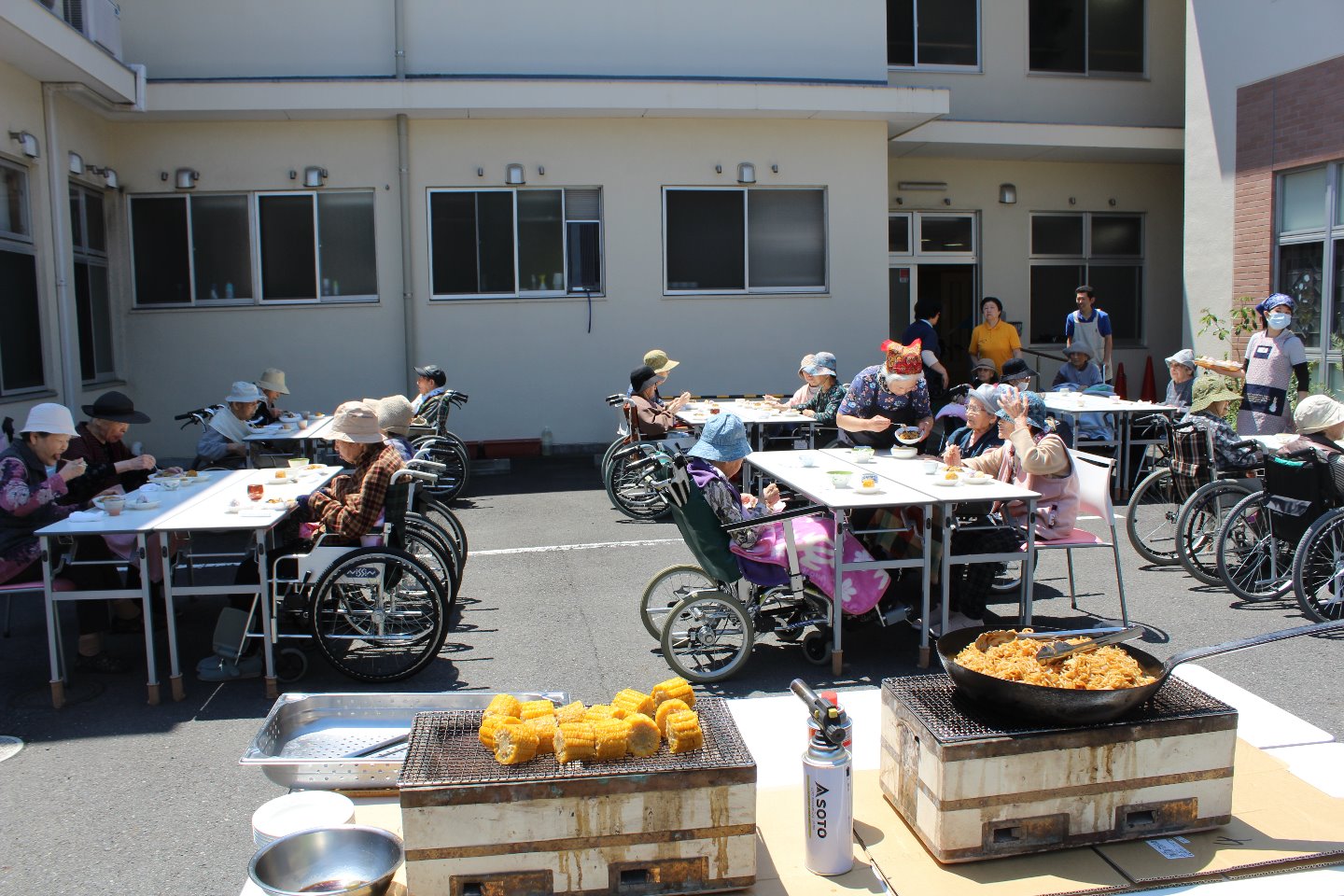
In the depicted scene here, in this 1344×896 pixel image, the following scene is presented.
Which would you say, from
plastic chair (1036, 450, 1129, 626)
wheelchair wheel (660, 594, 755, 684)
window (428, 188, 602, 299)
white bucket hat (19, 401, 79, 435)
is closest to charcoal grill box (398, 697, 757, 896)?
wheelchair wheel (660, 594, 755, 684)

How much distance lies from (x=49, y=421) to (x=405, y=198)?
7142 millimetres

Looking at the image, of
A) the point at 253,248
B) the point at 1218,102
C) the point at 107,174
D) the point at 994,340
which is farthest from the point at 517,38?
the point at 1218,102

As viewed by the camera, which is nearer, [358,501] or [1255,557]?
[358,501]

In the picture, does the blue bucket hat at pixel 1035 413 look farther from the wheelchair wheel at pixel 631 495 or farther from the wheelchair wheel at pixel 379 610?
the wheelchair wheel at pixel 379 610

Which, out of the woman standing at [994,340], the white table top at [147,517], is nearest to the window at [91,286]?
the white table top at [147,517]

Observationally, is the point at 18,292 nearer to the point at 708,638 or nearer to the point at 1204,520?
the point at 708,638

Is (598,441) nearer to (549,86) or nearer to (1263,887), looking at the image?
(549,86)

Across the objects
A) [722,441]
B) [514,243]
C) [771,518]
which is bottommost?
[771,518]

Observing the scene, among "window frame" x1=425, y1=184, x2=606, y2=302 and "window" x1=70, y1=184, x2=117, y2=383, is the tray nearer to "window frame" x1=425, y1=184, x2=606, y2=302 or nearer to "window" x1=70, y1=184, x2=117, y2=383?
"window" x1=70, y1=184, x2=117, y2=383

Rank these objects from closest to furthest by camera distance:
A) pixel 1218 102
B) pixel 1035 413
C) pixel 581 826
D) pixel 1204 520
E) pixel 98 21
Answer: pixel 581 826 → pixel 1035 413 → pixel 1204 520 → pixel 98 21 → pixel 1218 102

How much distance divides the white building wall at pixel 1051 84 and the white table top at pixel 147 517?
1130 centimetres

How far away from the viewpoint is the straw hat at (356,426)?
573cm

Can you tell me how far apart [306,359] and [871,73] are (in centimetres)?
744

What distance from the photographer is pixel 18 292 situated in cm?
998
